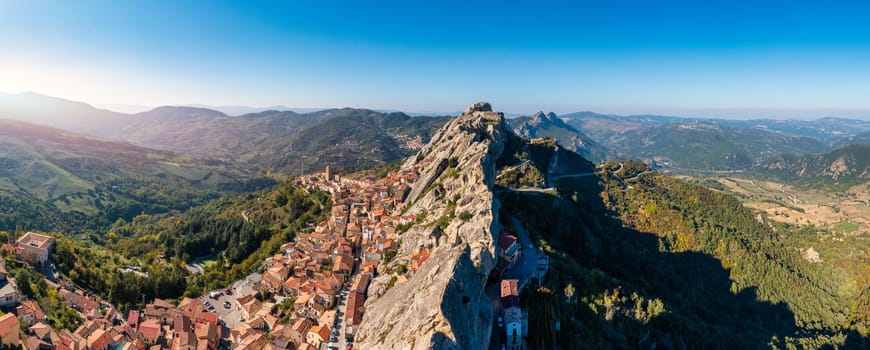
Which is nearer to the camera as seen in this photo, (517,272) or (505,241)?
(517,272)

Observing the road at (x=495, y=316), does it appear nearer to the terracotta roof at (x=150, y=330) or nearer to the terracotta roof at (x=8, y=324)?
the terracotta roof at (x=150, y=330)

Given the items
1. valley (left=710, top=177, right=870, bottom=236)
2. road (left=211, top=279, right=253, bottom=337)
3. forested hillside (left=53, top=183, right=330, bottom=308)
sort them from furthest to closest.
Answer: valley (left=710, top=177, right=870, bottom=236), forested hillside (left=53, top=183, right=330, bottom=308), road (left=211, top=279, right=253, bottom=337)

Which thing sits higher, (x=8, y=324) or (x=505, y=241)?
(x=505, y=241)

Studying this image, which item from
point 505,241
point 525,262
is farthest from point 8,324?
point 525,262

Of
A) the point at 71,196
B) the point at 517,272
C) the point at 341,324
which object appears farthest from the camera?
the point at 71,196

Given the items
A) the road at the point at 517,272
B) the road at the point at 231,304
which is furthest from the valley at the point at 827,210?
the road at the point at 231,304

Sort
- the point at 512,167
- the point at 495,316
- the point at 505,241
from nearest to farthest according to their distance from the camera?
the point at 495,316 < the point at 505,241 < the point at 512,167

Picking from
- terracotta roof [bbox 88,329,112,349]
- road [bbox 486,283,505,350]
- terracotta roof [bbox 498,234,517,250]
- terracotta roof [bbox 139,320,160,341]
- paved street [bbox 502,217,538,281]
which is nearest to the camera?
road [bbox 486,283,505,350]

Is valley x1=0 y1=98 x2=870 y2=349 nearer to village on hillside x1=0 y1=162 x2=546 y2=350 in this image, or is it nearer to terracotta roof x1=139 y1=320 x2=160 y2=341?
village on hillside x1=0 y1=162 x2=546 y2=350

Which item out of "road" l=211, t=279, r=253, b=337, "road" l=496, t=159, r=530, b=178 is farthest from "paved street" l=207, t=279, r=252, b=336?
"road" l=496, t=159, r=530, b=178

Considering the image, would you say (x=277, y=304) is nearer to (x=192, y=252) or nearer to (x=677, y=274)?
(x=192, y=252)

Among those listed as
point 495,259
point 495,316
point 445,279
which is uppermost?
point 445,279
